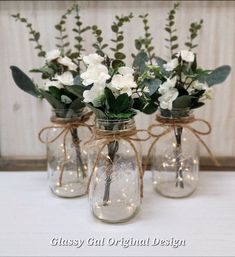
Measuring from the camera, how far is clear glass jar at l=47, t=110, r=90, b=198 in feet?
2.86

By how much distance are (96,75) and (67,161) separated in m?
0.32

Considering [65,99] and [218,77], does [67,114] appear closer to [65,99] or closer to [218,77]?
[65,99]

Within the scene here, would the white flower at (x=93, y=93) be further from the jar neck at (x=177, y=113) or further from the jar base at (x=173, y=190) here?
the jar base at (x=173, y=190)

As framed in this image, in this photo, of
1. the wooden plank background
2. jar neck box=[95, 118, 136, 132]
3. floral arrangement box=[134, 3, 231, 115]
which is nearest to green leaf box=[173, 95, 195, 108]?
floral arrangement box=[134, 3, 231, 115]

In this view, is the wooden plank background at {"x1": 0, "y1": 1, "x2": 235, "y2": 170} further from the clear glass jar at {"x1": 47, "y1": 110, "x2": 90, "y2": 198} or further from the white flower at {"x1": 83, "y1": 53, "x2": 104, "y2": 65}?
the white flower at {"x1": 83, "y1": 53, "x2": 104, "y2": 65}

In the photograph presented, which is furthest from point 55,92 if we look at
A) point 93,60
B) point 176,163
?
point 176,163

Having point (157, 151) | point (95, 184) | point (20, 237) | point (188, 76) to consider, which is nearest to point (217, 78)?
point (188, 76)

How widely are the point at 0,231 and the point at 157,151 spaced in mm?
432

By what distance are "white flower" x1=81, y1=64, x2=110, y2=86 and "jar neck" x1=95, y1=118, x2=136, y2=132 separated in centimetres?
9

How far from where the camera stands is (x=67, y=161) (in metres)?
0.89

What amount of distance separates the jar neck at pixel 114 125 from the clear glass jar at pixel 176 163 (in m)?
0.17

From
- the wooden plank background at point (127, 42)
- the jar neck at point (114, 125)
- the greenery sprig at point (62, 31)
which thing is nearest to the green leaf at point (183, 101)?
the jar neck at point (114, 125)

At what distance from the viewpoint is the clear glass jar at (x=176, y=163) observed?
87 centimetres

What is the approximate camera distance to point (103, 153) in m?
0.75
